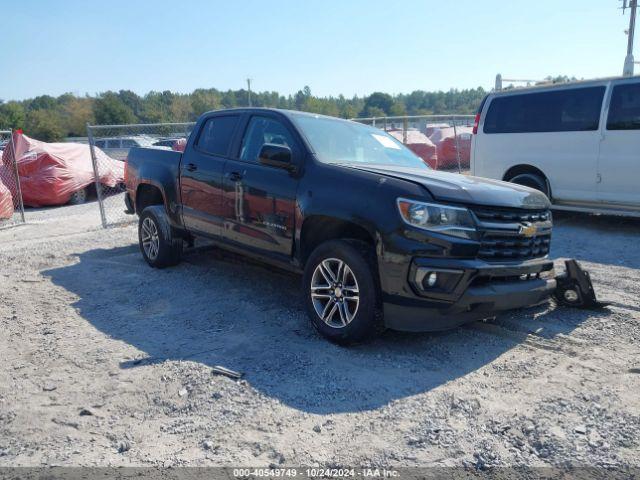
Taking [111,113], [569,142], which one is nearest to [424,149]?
[569,142]

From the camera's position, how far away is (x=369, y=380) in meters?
3.88

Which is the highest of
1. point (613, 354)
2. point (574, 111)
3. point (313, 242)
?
point (574, 111)

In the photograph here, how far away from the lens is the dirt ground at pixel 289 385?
309cm

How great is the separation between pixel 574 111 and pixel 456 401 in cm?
693

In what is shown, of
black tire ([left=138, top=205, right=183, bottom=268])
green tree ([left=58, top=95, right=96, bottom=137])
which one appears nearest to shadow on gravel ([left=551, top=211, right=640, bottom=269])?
black tire ([left=138, top=205, right=183, bottom=268])

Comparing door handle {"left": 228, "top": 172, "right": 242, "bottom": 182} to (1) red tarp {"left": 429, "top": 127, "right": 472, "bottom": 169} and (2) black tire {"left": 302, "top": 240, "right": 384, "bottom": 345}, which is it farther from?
(1) red tarp {"left": 429, "top": 127, "right": 472, "bottom": 169}

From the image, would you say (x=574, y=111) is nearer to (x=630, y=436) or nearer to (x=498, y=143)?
(x=498, y=143)

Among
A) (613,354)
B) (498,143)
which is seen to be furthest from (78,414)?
(498,143)

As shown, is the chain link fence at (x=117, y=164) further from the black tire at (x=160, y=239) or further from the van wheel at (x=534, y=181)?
the van wheel at (x=534, y=181)

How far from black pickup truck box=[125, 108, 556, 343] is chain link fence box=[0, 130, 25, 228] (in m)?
7.34

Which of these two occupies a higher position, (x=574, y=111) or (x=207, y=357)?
(x=574, y=111)

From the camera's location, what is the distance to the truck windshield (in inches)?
202

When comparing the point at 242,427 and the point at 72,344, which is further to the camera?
the point at 72,344

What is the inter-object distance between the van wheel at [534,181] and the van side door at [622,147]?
909 mm
